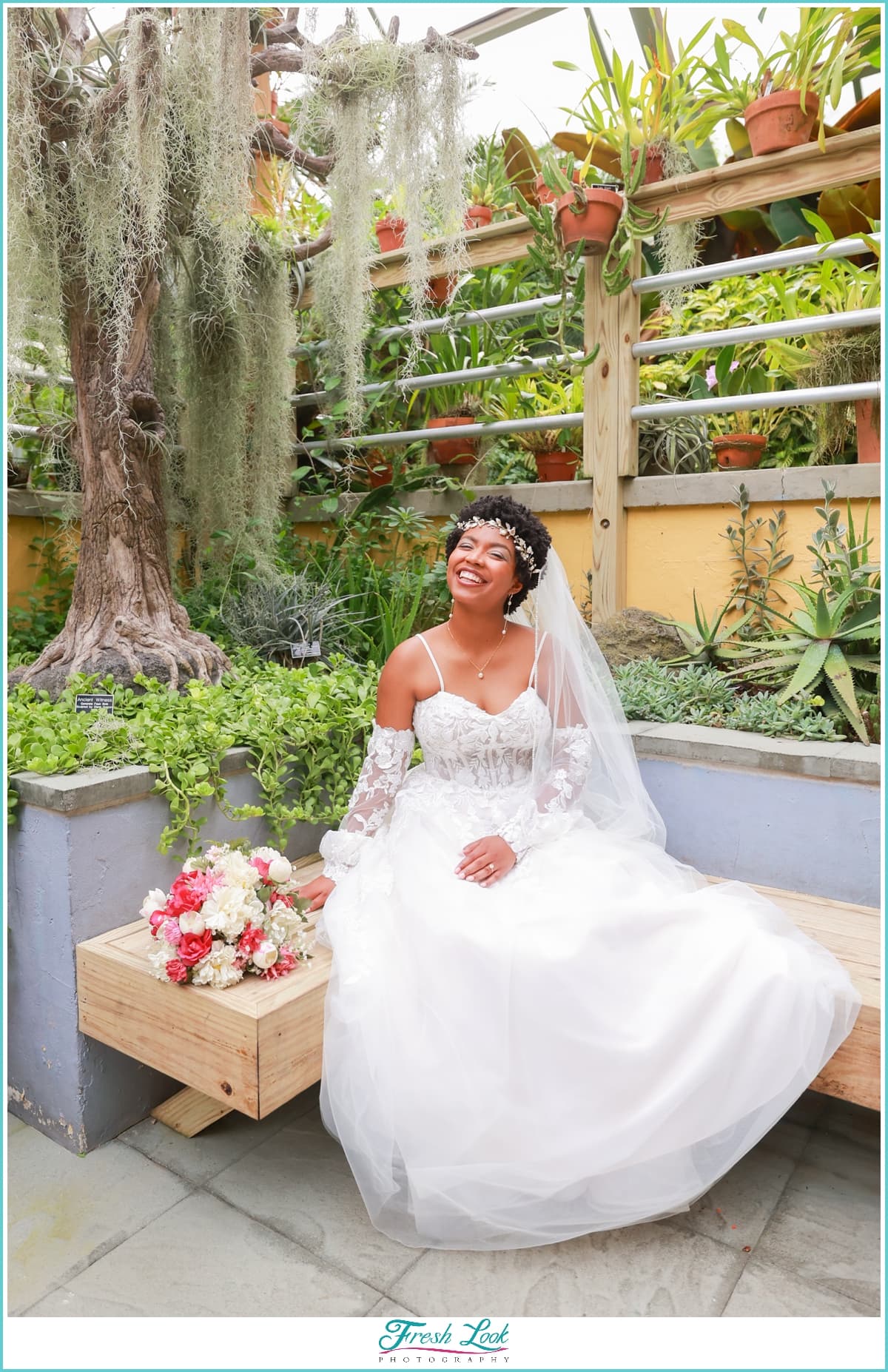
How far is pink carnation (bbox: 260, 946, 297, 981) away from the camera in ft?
5.88

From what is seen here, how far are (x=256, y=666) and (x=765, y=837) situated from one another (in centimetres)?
193

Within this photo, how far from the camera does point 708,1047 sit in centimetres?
158

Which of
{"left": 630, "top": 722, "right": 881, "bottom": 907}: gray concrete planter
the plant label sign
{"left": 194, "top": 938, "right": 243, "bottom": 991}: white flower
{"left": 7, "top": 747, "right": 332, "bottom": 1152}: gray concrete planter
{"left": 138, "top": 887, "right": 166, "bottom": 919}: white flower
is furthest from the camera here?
the plant label sign

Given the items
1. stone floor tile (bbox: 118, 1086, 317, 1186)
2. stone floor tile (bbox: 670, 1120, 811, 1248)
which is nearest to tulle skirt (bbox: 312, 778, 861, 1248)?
stone floor tile (bbox: 670, 1120, 811, 1248)

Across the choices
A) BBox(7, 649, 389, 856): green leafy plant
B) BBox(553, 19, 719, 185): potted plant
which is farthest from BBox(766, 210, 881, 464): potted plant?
BBox(7, 649, 389, 856): green leafy plant

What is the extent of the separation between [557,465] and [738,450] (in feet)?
2.58

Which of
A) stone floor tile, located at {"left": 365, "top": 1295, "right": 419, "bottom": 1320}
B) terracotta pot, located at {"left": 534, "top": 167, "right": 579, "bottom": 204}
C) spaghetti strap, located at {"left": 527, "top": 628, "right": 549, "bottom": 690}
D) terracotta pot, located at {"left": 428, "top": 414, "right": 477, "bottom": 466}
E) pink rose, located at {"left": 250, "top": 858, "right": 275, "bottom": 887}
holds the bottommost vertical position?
stone floor tile, located at {"left": 365, "top": 1295, "right": 419, "bottom": 1320}

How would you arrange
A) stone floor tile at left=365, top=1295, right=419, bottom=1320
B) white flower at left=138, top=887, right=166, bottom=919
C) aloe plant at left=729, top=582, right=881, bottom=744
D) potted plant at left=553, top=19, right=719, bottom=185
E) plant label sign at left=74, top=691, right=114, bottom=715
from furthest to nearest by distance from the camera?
potted plant at left=553, top=19, right=719, bottom=185
aloe plant at left=729, top=582, right=881, bottom=744
plant label sign at left=74, top=691, right=114, bottom=715
white flower at left=138, top=887, right=166, bottom=919
stone floor tile at left=365, top=1295, right=419, bottom=1320

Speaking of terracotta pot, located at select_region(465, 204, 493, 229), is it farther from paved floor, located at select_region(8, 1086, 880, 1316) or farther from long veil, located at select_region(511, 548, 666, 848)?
paved floor, located at select_region(8, 1086, 880, 1316)

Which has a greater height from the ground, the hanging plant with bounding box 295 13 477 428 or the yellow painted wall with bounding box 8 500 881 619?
the hanging plant with bounding box 295 13 477 428

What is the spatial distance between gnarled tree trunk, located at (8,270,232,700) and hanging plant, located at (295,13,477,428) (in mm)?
678

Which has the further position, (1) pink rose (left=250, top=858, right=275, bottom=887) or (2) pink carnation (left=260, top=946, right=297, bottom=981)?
(1) pink rose (left=250, top=858, right=275, bottom=887)

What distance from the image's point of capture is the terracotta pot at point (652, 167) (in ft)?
10.3

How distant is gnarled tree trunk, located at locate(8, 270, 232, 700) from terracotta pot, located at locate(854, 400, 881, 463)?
7.91ft
